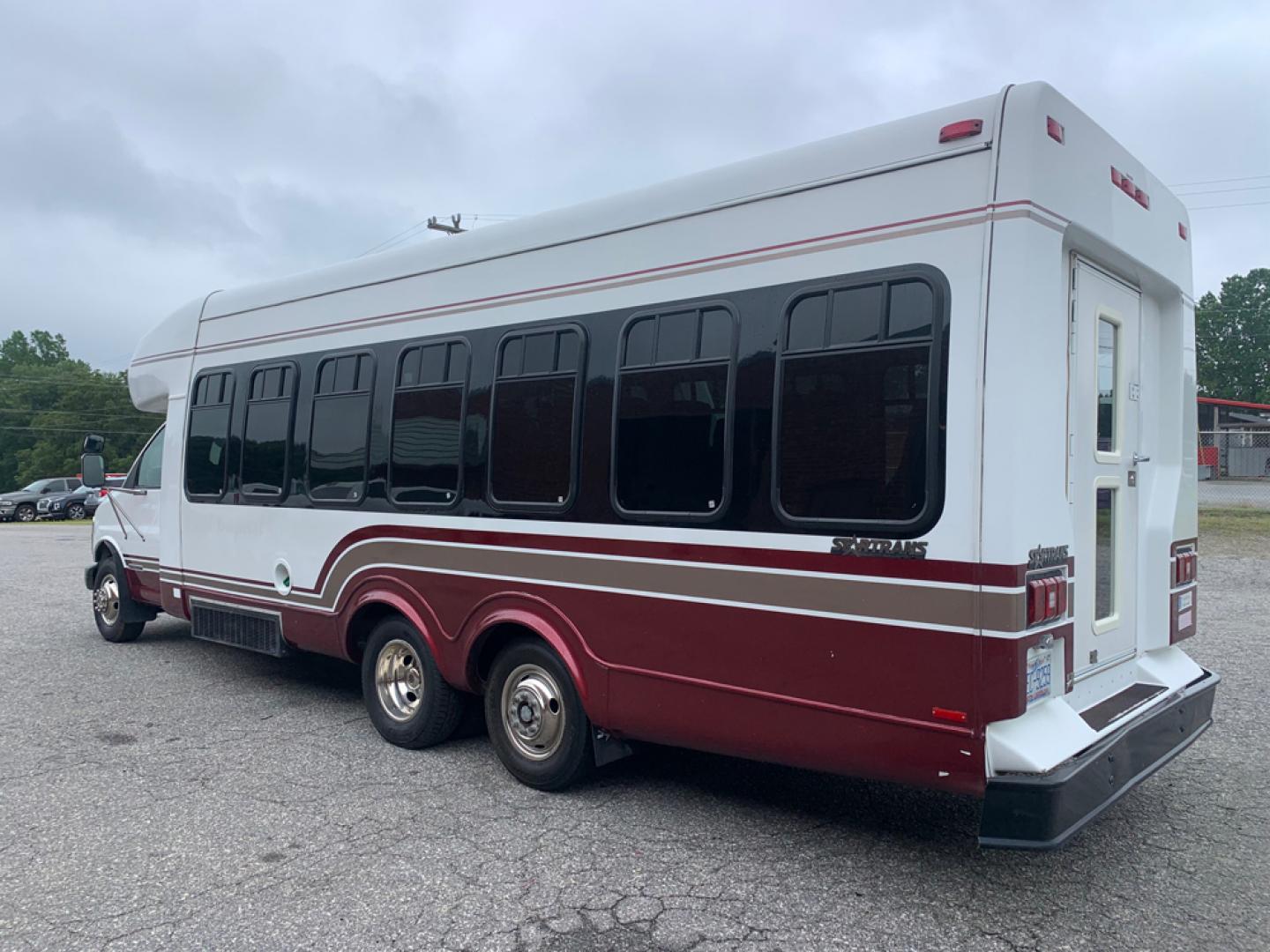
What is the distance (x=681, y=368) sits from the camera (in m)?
4.50

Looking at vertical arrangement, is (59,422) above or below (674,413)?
above

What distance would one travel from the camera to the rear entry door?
4.17 metres

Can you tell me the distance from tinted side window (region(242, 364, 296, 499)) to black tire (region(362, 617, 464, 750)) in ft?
4.81

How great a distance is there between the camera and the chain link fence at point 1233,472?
2194 centimetres

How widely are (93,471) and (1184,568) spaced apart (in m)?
8.39

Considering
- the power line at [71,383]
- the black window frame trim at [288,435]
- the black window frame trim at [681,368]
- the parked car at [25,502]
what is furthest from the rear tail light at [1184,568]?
the power line at [71,383]

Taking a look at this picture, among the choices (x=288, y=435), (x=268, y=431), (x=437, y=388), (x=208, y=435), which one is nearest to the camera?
(x=437, y=388)

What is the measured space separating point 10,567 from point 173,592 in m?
10.4

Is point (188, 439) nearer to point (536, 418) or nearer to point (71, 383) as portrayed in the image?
point (536, 418)

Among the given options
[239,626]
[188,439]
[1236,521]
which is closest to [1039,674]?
[239,626]

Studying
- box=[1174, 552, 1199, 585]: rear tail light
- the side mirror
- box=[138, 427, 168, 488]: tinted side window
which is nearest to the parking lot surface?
box=[1174, 552, 1199, 585]: rear tail light

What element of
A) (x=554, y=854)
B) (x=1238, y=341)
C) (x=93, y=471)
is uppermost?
(x=1238, y=341)

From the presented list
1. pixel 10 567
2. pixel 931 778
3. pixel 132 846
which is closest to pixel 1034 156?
pixel 931 778

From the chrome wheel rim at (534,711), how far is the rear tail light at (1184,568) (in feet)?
10.1
